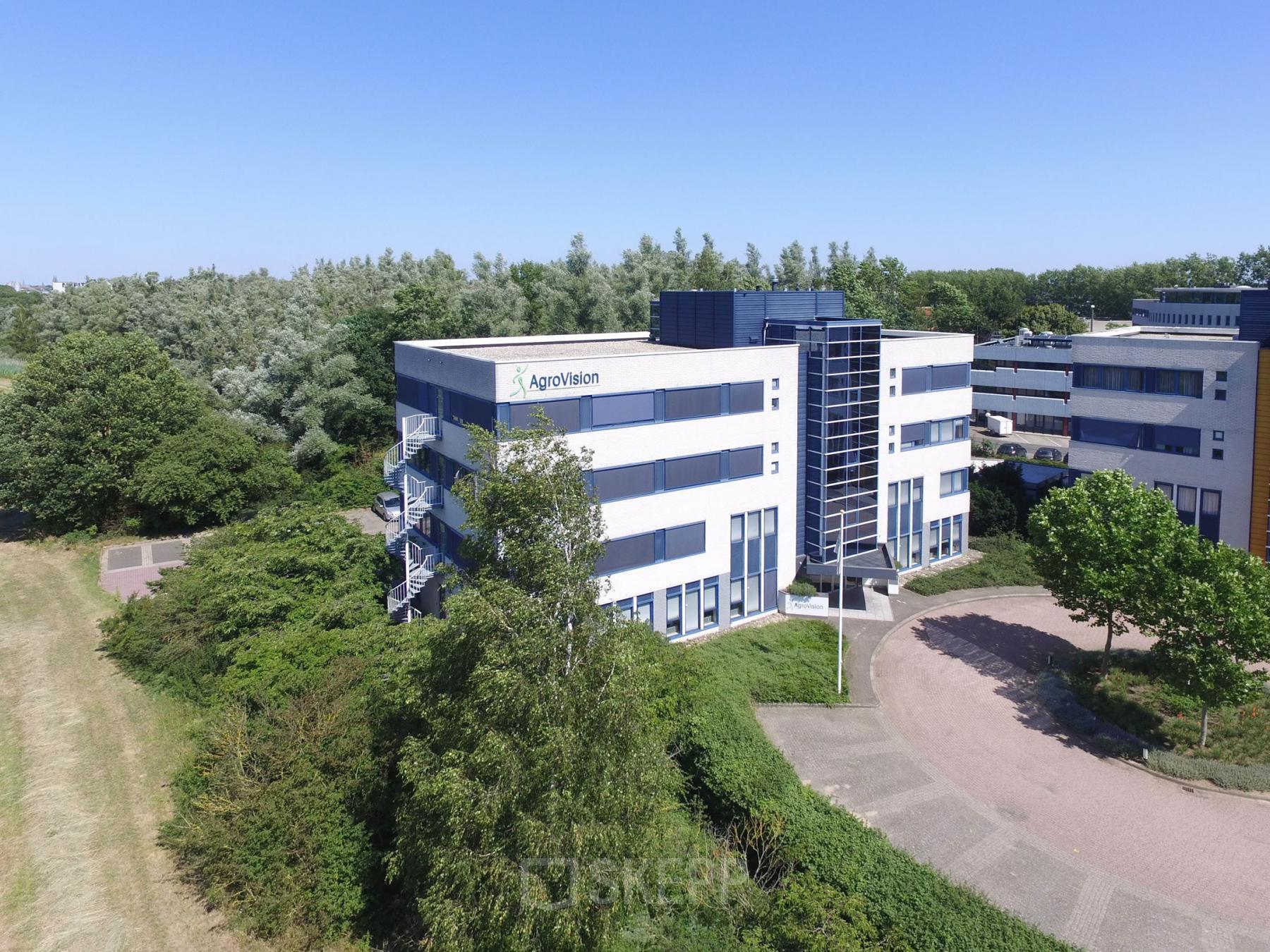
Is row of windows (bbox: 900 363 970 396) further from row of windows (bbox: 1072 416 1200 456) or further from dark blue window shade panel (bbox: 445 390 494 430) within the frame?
dark blue window shade panel (bbox: 445 390 494 430)

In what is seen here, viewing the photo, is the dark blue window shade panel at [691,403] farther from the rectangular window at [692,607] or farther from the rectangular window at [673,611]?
the rectangular window at [673,611]

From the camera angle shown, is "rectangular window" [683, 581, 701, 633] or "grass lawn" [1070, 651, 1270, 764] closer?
"grass lawn" [1070, 651, 1270, 764]

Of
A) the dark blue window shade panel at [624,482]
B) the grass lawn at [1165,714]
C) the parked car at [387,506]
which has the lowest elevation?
the grass lawn at [1165,714]

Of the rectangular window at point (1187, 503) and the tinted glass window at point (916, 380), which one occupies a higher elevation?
the tinted glass window at point (916, 380)

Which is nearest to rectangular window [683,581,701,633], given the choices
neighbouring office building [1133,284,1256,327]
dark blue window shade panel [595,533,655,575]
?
dark blue window shade panel [595,533,655,575]

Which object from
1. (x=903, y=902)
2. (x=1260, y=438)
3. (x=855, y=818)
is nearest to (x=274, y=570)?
(x=855, y=818)

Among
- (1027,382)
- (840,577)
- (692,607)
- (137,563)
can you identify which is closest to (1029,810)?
(840,577)

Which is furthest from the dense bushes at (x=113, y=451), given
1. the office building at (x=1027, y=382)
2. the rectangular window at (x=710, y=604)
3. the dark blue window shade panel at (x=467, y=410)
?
the office building at (x=1027, y=382)
